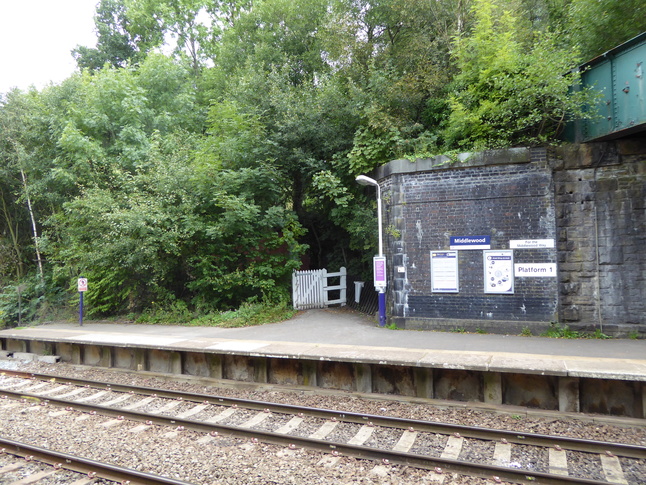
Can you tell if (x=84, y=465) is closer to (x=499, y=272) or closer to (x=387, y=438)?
(x=387, y=438)

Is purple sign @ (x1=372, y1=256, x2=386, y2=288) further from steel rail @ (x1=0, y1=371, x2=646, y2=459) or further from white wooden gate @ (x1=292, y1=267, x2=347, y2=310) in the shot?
steel rail @ (x1=0, y1=371, x2=646, y2=459)

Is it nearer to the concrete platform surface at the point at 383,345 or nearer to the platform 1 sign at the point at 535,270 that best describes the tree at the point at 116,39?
the concrete platform surface at the point at 383,345

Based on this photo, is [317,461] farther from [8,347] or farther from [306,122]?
[8,347]

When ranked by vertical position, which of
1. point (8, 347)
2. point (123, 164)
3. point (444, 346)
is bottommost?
point (8, 347)

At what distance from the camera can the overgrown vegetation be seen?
1062cm

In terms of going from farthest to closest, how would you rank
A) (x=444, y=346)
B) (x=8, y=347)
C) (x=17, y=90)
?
(x=17, y=90), (x=8, y=347), (x=444, y=346)

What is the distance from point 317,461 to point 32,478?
355 centimetres

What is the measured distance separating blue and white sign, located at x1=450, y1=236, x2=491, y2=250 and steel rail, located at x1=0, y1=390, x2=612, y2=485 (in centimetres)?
614

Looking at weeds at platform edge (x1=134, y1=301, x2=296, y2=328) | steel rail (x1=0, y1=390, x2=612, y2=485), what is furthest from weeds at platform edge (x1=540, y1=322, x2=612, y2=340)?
weeds at platform edge (x1=134, y1=301, x2=296, y2=328)

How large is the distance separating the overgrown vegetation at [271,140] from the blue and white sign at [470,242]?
2295mm

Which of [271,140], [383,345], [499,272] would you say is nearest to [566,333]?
[499,272]

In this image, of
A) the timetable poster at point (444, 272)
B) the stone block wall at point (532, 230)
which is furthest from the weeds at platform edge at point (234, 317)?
the timetable poster at point (444, 272)

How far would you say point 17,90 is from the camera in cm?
2006

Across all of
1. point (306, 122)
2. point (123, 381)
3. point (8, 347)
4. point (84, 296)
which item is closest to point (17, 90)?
point (84, 296)
